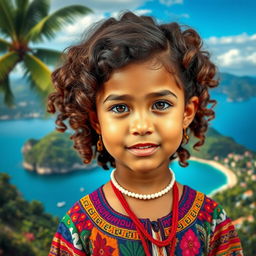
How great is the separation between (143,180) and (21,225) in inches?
282

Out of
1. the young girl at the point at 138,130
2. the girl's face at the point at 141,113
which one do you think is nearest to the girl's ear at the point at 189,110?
the young girl at the point at 138,130

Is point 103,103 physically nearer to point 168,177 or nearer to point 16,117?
point 168,177

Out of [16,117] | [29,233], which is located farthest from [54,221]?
[16,117]

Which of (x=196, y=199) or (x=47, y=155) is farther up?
(x=47, y=155)

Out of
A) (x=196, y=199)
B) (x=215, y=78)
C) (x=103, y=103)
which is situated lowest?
(x=196, y=199)

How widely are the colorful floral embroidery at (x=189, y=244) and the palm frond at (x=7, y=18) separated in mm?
7171

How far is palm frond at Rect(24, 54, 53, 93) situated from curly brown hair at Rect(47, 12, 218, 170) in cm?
551

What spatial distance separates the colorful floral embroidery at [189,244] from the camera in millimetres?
1573

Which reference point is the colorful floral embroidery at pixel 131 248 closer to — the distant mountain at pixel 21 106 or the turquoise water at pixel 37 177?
the turquoise water at pixel 37 177

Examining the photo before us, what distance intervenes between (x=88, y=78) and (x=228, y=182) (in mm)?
6365

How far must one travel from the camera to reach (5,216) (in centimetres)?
835

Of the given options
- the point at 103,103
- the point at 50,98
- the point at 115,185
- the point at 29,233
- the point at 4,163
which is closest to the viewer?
the point at 103,103

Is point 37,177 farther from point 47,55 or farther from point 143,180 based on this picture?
point 143,180

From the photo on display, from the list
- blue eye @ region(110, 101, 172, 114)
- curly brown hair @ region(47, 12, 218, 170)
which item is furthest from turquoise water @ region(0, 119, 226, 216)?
blue eye @ region(110, 101, 172, 114)
